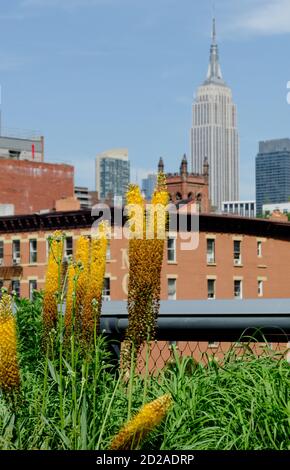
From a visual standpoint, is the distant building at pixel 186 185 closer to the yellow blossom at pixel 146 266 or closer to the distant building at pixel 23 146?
the distant building at pixel 23 146

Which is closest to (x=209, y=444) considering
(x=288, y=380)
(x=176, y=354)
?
(x=288, y=380)

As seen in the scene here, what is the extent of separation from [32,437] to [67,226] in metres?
77.1

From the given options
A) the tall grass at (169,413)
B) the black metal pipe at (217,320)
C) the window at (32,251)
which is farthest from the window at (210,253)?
the tall grass at (169,413)

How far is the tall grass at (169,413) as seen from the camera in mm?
4801

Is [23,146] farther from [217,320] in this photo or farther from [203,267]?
[217,320]

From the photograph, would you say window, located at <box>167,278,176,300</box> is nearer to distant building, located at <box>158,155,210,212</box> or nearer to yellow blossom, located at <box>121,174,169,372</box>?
yellow blossom, located at <box>121,174,169,372</box>

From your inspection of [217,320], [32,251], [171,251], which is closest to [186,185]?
[32,251]

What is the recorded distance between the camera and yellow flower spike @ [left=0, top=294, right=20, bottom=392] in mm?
4328

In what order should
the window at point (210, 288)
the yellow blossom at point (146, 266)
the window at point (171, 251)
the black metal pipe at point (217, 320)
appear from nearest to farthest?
the yellow blossom at point (146, 266)
the black metal pipe at point (217, 320)
the window at point (171, 251)
the window at point (210, 288)

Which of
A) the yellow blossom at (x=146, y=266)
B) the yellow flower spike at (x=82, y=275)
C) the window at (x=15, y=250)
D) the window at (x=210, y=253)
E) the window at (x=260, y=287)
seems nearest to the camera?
the yellow blossom at (x=146, y=266)

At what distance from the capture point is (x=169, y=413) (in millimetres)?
5152

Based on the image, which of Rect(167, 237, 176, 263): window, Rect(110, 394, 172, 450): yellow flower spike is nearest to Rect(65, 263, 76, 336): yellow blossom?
Rect(110, 394, 172, 450): yellow flower spike

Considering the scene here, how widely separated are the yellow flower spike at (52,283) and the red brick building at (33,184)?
96.7m

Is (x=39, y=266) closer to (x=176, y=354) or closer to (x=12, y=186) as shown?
(x=12, y=186)
